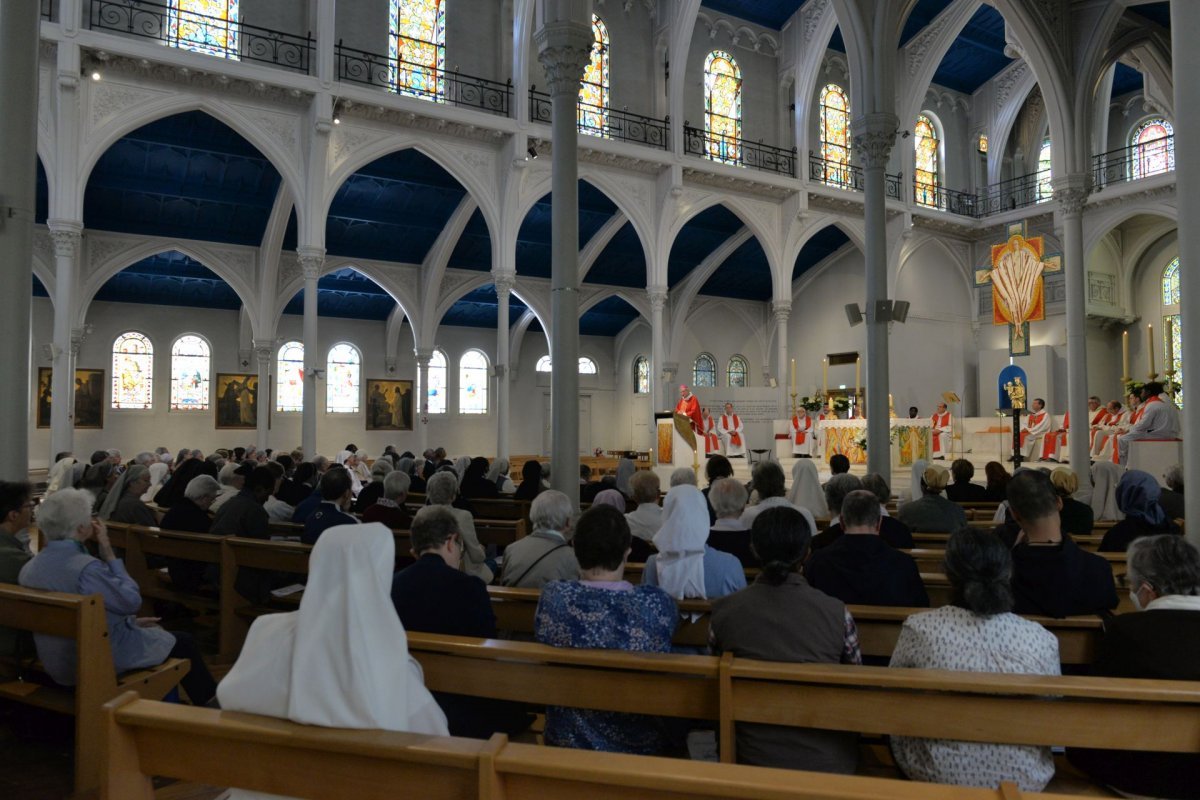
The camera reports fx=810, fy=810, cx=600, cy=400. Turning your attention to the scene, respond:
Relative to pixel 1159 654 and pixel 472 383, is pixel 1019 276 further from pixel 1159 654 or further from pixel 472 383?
pixel 1159 654

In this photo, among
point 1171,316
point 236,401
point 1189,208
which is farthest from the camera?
point 236,401

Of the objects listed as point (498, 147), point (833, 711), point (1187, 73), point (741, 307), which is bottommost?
point (833, 711)

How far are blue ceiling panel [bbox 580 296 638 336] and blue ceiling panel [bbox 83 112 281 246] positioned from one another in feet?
37.3

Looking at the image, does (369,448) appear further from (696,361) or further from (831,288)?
(831,288)

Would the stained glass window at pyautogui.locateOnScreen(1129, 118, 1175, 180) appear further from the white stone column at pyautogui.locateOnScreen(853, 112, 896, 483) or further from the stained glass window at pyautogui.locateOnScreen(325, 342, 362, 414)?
the stained glass window at pyautogui.locateOnScreen(325, 342, 362, 414)

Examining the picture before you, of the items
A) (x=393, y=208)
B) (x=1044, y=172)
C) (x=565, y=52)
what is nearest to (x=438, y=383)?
(x=393, y=208)

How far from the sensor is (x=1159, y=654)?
2.19 meters

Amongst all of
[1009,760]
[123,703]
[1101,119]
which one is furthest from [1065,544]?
[1101,119]

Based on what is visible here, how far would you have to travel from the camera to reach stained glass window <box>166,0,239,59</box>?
14578mm

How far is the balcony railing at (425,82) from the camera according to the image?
53.4 feet

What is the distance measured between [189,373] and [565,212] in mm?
19010

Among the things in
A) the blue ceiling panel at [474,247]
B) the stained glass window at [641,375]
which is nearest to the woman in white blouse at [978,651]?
the blue ceiling panel at [474,247]

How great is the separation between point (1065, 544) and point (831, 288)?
23.2 metres

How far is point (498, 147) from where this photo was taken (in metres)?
16.9
